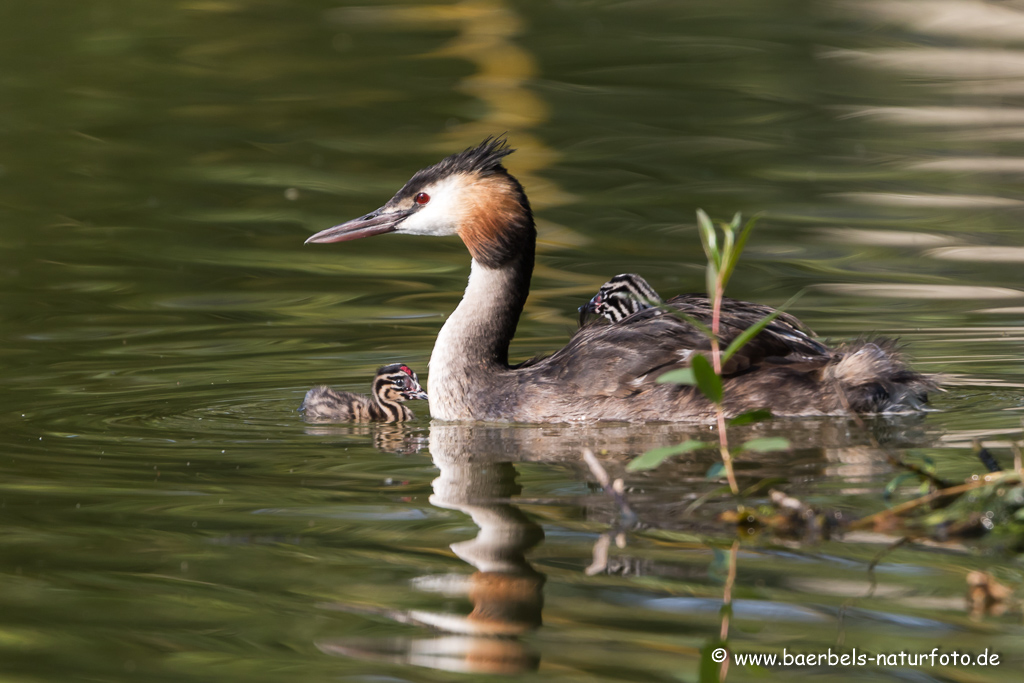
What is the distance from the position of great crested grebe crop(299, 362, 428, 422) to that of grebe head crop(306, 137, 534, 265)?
2.43ft

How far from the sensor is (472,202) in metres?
7.53

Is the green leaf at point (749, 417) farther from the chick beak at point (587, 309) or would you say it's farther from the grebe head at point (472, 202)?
the chick beak at point (587, 309)

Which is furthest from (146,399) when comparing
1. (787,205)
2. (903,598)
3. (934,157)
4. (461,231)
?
(934,157)

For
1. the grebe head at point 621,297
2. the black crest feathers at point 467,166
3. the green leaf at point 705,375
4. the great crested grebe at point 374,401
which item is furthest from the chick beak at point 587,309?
the green leaf at point 705,375

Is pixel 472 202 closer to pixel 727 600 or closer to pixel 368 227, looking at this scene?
pixel 368 227

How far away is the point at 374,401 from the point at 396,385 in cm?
21

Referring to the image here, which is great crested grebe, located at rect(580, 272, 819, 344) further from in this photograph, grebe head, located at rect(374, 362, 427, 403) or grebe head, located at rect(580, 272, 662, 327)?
grebe head, located at rect(374, 362, 427, 403)

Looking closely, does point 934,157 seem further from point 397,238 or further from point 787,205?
point 397,238

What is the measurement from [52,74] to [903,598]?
14212mm

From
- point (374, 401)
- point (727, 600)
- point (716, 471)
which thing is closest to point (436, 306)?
point (374, 401)

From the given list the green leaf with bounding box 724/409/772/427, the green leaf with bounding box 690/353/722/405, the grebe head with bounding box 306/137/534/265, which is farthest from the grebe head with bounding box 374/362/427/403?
the green leaf with bounding box 690/353/722/405

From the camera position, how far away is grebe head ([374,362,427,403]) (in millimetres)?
7535

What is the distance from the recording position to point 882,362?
670 centimetres

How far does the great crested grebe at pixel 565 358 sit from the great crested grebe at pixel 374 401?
188 mm
